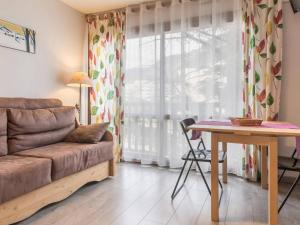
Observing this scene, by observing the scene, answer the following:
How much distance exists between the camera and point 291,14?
290 centimetres


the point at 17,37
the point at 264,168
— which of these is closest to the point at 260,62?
the point at 264,168

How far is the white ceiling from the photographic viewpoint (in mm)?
3520

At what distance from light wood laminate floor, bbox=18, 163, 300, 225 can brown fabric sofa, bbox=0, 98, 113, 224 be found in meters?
0.18

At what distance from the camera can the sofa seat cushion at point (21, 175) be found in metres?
1.72

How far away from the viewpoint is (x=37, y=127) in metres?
2.65

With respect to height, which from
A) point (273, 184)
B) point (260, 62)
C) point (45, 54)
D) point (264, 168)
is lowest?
point (264, 168)

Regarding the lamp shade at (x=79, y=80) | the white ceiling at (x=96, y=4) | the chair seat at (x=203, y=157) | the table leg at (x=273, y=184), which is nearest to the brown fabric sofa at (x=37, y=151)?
the lamp shade at (x=79, y=80)

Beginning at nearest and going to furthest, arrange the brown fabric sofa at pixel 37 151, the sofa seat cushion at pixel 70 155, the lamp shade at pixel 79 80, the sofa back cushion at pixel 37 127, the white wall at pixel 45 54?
the brown fabric sofa at pixel 37 151 → the sofa seat cushion at pixel 70 155 → the sofa back cushion at pixel 37 127 → the white wall at pixel 45 54 → the lamp shade at pixel 79 80

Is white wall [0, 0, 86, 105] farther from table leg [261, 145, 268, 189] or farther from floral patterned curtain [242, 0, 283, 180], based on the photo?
table leg [261, 145, 268, 189]

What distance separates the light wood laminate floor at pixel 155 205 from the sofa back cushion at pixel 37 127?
0.74 metres

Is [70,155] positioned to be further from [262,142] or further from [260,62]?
[260,62]

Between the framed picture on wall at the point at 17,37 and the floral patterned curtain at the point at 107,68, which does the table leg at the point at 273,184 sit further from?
the framed picture on wall at the point at 17,37

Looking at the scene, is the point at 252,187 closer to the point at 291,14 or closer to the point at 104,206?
the point at 104,206

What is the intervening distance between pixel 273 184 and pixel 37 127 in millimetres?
2424
